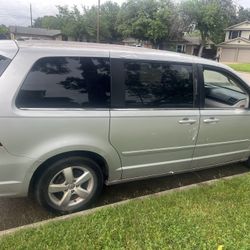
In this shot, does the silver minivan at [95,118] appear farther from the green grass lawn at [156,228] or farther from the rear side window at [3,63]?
the green grass lawn at [156,228]

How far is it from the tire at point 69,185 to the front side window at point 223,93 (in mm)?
1660

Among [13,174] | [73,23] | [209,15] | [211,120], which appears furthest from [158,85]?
[73,23]

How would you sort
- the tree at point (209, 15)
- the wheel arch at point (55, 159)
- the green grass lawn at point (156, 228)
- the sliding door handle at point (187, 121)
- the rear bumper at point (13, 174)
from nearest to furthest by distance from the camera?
the green grass lawn at point (156, 228) → the rear bumper at point (13, 174) → the wheel arch at point (55, 159) → the sliding door handle at point (187, 121) → the tree at point (209, 15)

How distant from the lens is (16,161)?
2.93 metres

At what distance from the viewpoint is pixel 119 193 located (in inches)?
156

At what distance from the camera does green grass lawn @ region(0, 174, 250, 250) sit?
278 centimetres

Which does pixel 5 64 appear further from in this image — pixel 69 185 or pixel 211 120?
pixel 211 120

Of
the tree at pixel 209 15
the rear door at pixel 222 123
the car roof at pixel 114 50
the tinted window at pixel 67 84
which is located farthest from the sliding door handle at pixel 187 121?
the tree at pixel 209 15

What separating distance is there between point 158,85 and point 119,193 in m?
1.41

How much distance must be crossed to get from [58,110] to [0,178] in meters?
0.81

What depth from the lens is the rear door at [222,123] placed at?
12.9ft

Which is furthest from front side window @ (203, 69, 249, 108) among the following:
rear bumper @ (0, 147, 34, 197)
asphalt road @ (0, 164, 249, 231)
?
rear bumper @ (0, 147, 34, 197)

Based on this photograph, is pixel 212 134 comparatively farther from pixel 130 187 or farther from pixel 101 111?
pixel 101 111

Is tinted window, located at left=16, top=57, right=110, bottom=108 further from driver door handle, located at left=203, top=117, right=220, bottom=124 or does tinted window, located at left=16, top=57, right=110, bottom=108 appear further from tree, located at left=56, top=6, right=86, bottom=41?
tree, located at left=56, top=6, right=86, bottom=41
